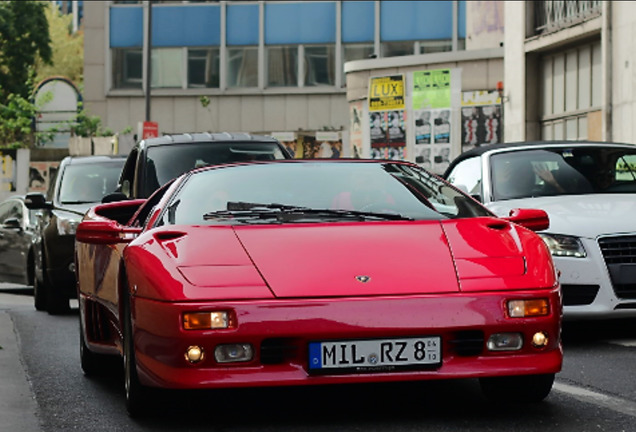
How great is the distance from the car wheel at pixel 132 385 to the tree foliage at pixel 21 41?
199ft

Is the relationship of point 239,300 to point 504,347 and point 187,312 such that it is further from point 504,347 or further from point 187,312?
point 504,347

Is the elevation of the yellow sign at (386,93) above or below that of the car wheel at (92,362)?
above

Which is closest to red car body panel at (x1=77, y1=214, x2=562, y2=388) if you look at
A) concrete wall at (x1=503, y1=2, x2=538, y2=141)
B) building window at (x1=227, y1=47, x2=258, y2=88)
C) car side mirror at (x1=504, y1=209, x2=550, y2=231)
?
car side mirror at (x1=504, y1=209, x2=550, y2=231)

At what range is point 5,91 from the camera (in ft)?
226

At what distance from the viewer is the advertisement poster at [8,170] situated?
49.4 meters

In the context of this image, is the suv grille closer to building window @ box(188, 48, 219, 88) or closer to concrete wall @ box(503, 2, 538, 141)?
concrete wall @ box(503, 2, 538, 141)

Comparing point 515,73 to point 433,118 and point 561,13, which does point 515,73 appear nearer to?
point 561,13

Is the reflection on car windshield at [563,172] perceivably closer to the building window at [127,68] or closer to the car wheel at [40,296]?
the car wheel at [40,296]

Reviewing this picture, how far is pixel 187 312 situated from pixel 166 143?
788 centimetres

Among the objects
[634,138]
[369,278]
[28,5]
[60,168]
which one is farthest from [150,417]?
[28,5]

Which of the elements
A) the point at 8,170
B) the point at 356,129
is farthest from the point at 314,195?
the point at 8,170

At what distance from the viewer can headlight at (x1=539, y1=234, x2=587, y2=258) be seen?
32.1 feet

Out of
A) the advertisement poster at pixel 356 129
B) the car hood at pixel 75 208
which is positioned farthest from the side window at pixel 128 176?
the advertisement poster at pixel 356 129

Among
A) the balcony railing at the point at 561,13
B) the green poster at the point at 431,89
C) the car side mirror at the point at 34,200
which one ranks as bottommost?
the car side mirror at the point at 34,200
